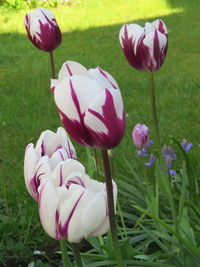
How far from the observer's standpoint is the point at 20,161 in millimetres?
3576

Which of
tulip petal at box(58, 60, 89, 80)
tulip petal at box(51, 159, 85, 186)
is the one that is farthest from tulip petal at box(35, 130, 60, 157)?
tulip petal at box(58, 60, 89, 80)

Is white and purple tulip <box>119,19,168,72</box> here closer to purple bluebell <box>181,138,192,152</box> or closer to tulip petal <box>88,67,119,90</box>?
tulip petal <box>88,67,119,90</box>

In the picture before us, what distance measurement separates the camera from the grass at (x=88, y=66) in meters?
2.68

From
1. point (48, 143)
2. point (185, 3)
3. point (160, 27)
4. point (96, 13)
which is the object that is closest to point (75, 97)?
point (48, 143)

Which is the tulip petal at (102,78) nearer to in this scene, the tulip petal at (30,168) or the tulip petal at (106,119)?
the tulip petal at (106,119)

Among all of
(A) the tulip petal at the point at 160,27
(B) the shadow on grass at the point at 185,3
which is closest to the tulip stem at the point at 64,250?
(A) the tulip petal at the point at 160,27

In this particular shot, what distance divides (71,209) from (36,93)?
4.00 meters

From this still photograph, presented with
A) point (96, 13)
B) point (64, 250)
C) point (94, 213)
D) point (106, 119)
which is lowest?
point (64, 250)

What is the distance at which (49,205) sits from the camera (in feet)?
3.15

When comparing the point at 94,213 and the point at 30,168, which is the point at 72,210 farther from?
the point at 30,168

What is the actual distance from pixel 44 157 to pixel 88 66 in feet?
15.3

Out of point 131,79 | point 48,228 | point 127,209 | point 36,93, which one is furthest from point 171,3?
point 48,228

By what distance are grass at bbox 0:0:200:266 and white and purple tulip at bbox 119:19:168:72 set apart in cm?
110

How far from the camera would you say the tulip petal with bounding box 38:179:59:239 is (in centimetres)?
96
